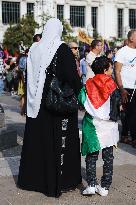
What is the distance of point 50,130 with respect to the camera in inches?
215

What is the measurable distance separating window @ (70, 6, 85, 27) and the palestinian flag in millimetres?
53417

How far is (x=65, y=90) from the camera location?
17.6 feet

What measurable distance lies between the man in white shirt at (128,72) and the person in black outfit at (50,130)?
241 cm

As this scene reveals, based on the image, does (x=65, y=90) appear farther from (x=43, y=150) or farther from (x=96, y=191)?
(x=96, y=191)

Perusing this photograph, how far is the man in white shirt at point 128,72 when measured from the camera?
7.88 metres

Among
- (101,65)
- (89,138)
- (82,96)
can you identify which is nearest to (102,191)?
(89,138)

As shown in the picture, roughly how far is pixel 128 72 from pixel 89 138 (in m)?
2.81

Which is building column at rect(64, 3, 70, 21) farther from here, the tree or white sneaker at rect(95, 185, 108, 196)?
white sneaker at rect(95, 185, 108, 196)

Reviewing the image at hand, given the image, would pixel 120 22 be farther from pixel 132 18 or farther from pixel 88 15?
pixel 88 15

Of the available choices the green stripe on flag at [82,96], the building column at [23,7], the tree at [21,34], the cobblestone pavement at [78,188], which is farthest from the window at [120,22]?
the green stripe on flag at [82,96]

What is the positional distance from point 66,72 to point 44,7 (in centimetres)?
4902

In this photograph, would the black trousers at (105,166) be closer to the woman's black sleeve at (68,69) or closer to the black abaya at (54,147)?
the black abaya at (54,147)

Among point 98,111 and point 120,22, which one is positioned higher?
point 120,22

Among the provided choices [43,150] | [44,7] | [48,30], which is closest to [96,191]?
[43,150]
